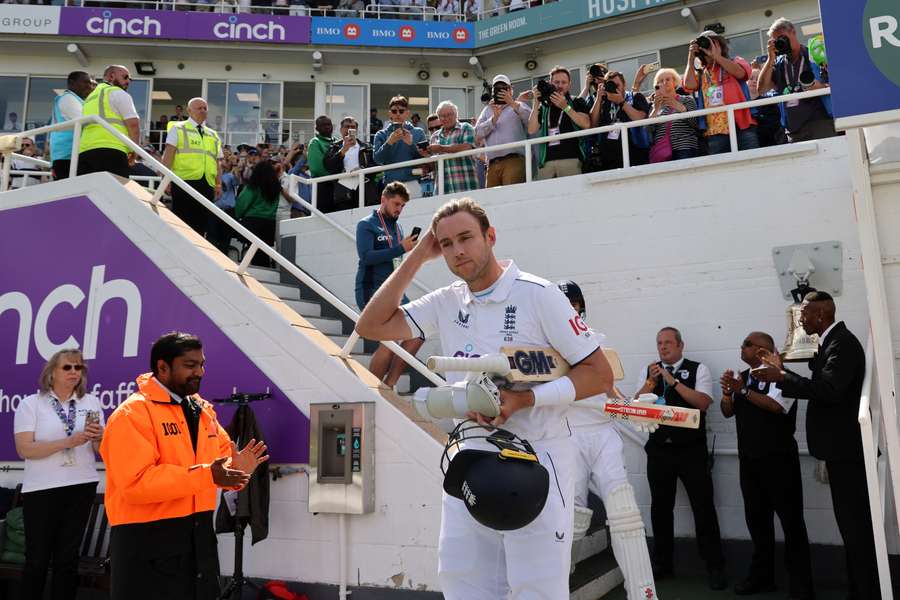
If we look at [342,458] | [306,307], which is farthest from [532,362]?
[306,307]

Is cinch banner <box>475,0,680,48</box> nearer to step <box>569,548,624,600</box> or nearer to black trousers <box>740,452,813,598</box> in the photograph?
black trousers <box>740,452,813,598</box>

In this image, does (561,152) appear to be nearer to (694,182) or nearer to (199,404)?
(694,182)

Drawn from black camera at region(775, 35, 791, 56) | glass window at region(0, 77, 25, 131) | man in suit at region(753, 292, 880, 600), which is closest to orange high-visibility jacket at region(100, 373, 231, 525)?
man in suit at region(753, 292, 880, 600)

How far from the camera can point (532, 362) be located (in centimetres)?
247

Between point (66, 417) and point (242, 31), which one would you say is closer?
point (66, 417)

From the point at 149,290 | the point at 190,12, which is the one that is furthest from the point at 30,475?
the point at 190,12

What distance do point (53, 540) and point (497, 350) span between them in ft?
13.9

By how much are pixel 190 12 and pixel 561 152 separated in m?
14.0

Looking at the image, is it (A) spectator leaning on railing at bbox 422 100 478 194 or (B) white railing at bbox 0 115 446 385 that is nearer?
(B) white railing at bbox 0 115 446 385

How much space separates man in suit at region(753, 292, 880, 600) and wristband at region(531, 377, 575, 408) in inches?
112

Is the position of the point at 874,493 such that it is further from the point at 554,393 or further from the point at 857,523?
the point at 554,393

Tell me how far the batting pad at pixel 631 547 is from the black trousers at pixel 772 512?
4.07 ft

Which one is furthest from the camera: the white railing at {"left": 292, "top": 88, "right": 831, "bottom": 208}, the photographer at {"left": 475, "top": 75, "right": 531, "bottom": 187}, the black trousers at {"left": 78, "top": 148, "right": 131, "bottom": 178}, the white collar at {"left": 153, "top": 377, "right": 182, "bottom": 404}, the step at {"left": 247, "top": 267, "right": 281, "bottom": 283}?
the photographer at {"left": 475, "top": 75, "right": 531, "bottom": 187}

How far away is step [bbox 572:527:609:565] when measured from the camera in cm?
524
